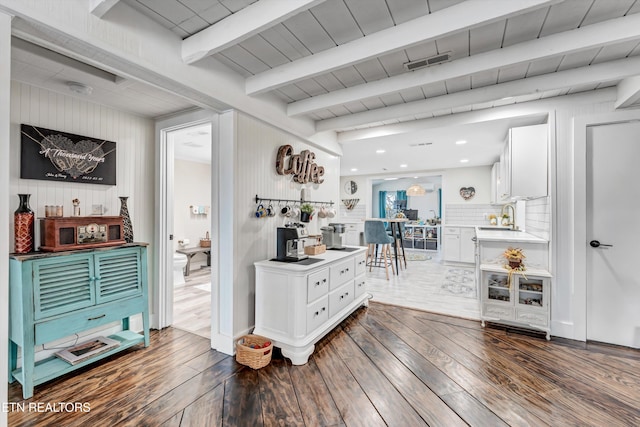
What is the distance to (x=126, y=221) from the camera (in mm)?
2619

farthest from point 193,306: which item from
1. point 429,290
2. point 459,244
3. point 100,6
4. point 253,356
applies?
point 459,244

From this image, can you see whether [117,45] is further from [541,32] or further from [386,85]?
[541,32]

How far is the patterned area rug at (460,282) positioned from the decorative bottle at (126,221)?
4050 mm

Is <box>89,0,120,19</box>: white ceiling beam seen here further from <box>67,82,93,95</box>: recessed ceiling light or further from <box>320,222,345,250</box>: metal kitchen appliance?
<box>320,222,345,250</box>: metal kitchen appliance

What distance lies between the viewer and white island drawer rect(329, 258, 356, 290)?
8.93 ft

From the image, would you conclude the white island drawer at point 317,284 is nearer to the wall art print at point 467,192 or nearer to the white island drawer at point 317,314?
the white island drawer at point 317,314

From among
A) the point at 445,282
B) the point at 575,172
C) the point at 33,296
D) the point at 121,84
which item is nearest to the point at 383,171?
the point at 445,282

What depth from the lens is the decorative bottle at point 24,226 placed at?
77.3 inches

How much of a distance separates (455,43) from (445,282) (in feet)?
12.4

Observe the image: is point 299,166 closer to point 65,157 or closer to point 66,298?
point 65,157

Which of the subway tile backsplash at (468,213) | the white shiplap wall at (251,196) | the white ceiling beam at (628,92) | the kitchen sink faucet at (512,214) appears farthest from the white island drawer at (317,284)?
the subway tile backsplash at (468,213)

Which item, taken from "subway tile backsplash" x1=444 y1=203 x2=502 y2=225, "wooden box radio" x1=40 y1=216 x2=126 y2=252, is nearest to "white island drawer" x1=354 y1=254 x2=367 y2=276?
"wooden box radio" x1=40 y1=216 x2=126 y2=252

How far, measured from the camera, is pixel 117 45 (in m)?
1.54

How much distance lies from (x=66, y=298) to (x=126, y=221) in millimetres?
804
